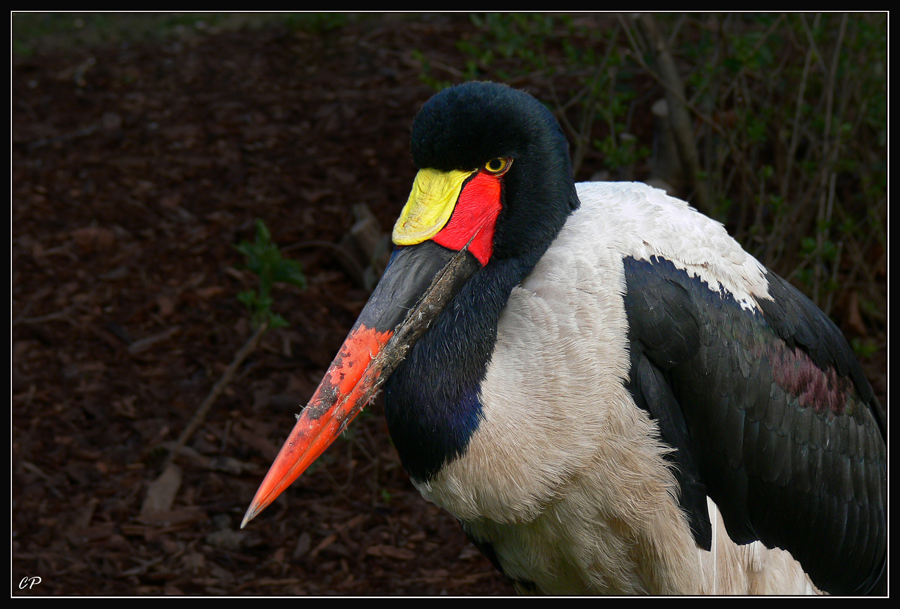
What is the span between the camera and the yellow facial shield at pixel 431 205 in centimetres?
283

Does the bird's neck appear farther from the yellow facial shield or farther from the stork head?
the yellow facial shield

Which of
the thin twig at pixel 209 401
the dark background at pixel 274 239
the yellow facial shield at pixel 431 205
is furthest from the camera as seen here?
the thin twig at pixel 209 401

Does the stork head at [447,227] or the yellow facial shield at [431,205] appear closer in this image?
the stork head at [447,227]

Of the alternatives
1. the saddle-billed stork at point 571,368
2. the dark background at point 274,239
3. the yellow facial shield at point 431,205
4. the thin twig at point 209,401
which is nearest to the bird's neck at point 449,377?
the saddle-billed stork at point 571,368

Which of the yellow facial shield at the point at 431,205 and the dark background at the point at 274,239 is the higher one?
the yellow facial shield at the point at 431,205

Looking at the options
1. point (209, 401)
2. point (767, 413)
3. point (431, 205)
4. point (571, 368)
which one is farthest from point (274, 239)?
point (767, 413)

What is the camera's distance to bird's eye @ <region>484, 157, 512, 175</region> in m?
2.86

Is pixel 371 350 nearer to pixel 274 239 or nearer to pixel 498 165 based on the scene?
pixel 498 165

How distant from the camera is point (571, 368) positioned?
2.83m

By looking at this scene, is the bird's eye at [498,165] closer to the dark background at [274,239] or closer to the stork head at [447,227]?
the stork head at [447,227]

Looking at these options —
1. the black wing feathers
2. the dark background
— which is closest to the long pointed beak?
the black wing feathers

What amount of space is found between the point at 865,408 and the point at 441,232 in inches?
69.9

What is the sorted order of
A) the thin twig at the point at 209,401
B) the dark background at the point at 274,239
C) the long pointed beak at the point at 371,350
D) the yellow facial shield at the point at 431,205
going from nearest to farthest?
the long pointed beak at the point at 371,350, the yellow facial shield at the point at 431,205, the dark background at the point at 274,239, the thin twig at the point at 209,401

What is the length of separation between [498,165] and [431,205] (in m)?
0.24
